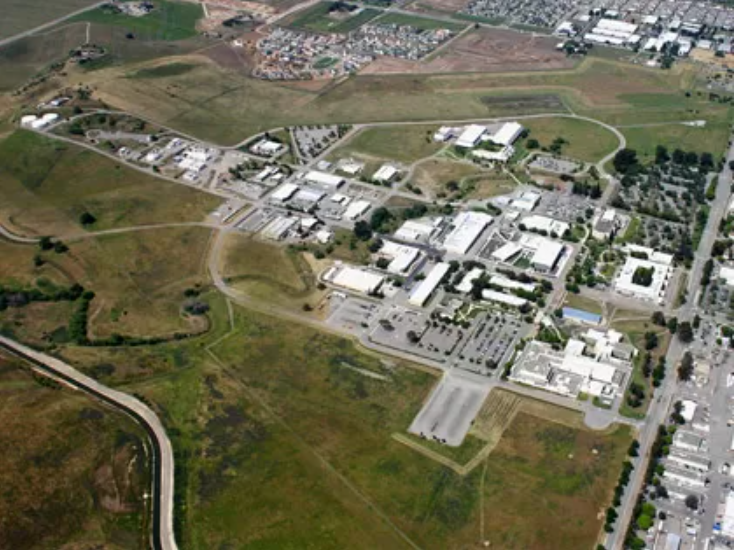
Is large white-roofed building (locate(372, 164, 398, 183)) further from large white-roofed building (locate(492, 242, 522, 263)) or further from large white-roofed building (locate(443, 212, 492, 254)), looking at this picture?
large white-roofed building (locate(492, 242, 522, 263))

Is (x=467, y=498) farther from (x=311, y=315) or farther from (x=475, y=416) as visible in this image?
(x=311, y=315)

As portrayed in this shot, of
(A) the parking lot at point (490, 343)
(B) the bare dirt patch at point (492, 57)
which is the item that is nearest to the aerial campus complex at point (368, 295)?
(A) the parking lot at point (490, 343)

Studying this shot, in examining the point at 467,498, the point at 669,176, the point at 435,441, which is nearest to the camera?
the point at 467,498

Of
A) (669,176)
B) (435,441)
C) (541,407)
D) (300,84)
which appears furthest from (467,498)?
(300,84)

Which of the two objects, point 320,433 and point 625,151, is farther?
point 625,151

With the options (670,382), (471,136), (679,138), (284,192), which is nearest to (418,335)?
(670,382)
